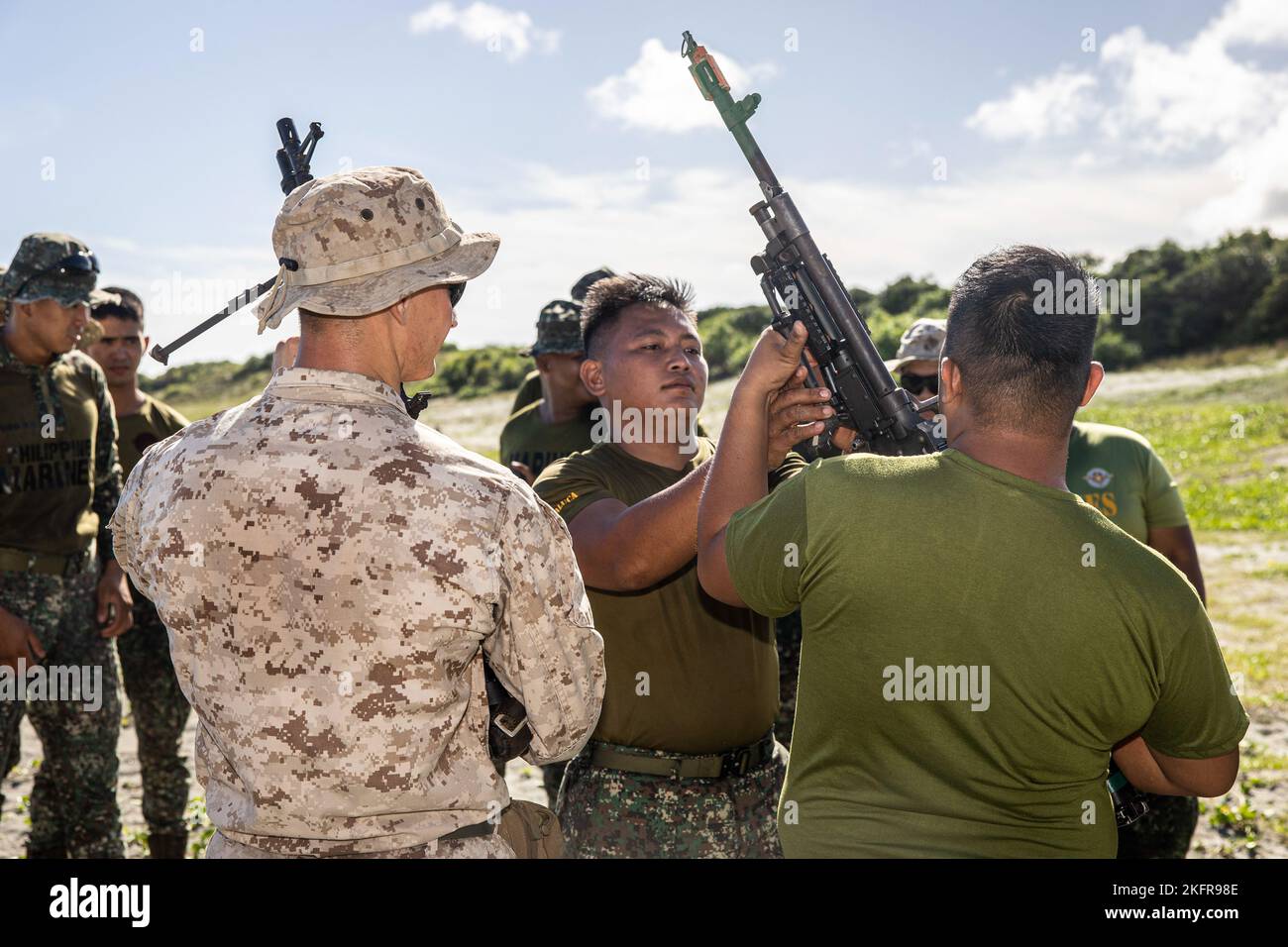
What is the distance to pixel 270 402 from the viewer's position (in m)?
2.14

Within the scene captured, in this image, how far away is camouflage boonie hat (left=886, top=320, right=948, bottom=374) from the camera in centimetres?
518

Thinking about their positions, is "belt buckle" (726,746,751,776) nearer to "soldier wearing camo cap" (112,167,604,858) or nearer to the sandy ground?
"soldier wearing camo cap" (112,167,604,858)

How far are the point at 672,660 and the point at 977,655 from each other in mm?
1316

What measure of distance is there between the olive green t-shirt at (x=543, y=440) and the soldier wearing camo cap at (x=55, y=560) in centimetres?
202

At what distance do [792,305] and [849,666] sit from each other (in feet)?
4.70

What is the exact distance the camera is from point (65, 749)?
469cm

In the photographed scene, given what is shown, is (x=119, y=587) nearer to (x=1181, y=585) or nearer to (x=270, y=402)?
(x=270, y=402)

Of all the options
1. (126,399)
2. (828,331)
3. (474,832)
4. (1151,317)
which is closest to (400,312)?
(474,832)

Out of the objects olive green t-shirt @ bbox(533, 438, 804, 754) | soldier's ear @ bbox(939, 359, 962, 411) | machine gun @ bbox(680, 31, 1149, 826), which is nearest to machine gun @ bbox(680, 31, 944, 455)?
machine gun @ bbox(680, 31, 1149, 826)

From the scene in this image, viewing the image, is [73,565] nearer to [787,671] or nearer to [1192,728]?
[787,671]

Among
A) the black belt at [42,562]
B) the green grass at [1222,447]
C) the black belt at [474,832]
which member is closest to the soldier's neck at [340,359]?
the black belt at [474,832]

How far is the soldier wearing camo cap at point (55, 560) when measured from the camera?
470 cm
